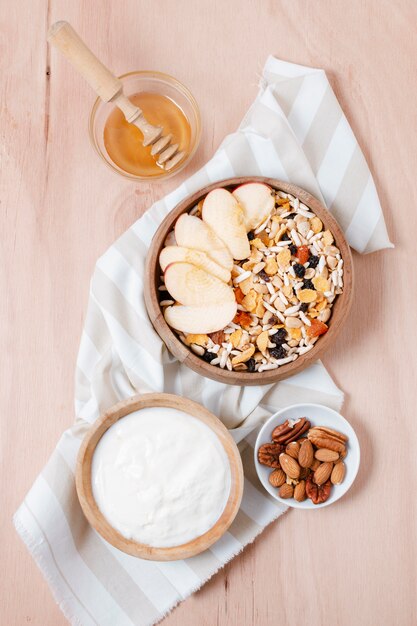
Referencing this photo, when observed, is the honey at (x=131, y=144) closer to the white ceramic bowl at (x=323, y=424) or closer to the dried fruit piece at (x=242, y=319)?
the dried fruit piece at (x=242, y=319)

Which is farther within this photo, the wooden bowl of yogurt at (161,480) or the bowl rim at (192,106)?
the bowl rim at (192,106)

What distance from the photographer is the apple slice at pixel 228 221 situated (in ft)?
3.33

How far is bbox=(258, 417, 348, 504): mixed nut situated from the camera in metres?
1.05

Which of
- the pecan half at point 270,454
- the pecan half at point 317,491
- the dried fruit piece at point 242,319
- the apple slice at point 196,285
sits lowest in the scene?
the pecan half at point 317,491

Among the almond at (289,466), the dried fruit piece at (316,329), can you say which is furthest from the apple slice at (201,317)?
the almond at (289,466)

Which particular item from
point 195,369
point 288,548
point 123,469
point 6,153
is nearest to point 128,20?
point 6,153

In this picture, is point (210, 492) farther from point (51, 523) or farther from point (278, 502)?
point (51, 523)

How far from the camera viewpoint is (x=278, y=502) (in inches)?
42.6

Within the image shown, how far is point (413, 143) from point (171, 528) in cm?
68

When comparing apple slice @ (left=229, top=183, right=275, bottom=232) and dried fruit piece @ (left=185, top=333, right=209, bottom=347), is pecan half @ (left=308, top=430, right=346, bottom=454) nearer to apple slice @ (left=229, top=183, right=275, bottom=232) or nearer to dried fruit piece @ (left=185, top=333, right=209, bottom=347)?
dried fruit piece @ (left=185, top=333, right=209, bottom=347)

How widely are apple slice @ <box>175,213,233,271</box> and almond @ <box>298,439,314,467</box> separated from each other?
27cm

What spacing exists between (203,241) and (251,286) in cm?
9

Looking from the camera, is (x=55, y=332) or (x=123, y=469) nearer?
(x=123, y=469)

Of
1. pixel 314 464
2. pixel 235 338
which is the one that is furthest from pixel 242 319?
pixel 314 464
